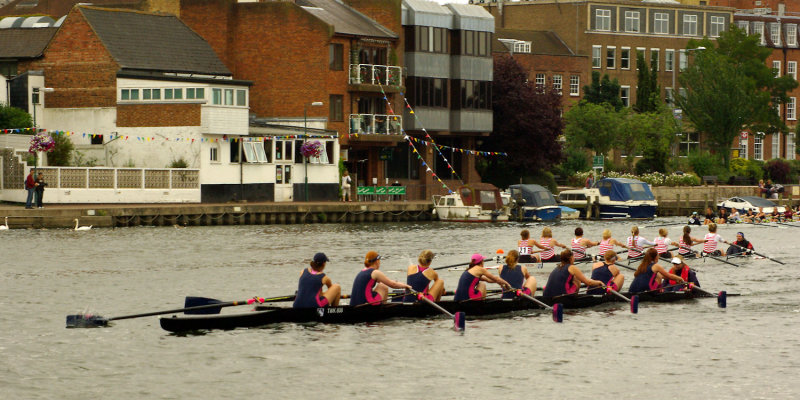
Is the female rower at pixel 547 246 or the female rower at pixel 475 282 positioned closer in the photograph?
the female rower at pixel 475 282

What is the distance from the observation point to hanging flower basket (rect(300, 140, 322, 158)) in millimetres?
73812

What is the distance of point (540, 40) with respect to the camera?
11338 cm

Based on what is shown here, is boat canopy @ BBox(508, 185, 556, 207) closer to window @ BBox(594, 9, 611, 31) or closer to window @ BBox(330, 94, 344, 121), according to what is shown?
window @ BBox(330, 94, 344, 121)

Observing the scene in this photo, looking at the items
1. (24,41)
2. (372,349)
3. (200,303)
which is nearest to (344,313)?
(372,349)

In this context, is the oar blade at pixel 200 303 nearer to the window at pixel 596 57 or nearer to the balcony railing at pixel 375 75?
the balcony railing at pixel 375 75

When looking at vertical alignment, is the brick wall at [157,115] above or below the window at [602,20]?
below

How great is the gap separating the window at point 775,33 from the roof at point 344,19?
2275 inches

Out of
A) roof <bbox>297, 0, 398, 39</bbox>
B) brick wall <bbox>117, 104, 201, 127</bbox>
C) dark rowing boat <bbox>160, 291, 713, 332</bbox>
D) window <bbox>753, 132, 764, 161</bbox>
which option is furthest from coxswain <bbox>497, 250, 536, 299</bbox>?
window <bbox>753, 132, 764, 161</bbox>

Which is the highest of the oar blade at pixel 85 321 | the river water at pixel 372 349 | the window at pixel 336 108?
the window at pixel 336 108

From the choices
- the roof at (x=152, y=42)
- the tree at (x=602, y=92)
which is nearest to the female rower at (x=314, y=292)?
the roof at (x=152, y=42)

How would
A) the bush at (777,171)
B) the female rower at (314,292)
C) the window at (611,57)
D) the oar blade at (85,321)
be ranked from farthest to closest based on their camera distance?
the window at (611,57)
the bush at (777,171)
the female rower at (314,292)
the oar blade at (85,321)

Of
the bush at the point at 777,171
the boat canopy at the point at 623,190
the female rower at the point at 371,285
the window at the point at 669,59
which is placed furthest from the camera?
the window at the point at 669,59

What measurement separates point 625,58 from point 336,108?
45.4 metres

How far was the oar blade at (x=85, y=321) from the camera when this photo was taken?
30078 mm
